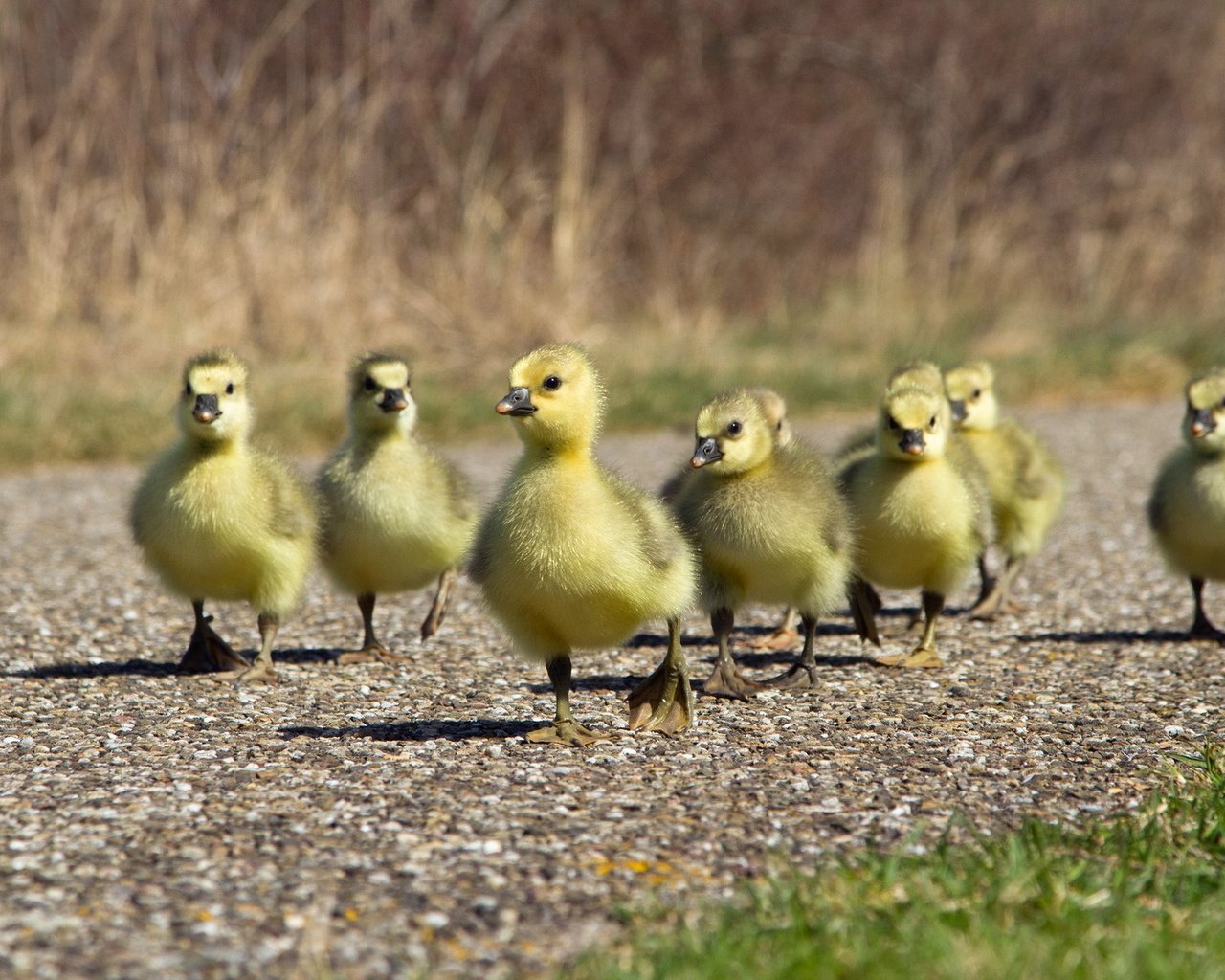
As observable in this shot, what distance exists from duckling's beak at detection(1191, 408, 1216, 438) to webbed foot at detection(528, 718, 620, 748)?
303 centimetres

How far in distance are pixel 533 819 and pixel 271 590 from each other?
224cm

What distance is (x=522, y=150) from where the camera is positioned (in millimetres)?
17094

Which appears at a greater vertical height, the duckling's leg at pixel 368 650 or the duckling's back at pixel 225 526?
the duckling's back at pixel 225 526

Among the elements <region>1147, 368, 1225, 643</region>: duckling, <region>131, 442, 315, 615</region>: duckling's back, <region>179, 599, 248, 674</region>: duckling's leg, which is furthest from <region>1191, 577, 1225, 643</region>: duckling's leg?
<region>179, 599, 248, 674</region>: duckling's leg

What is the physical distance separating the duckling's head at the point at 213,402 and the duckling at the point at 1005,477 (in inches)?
126

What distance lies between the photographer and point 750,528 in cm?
565

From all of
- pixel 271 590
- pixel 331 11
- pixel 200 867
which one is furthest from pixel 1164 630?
pixel 331 11

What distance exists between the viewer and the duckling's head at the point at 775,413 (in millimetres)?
6348

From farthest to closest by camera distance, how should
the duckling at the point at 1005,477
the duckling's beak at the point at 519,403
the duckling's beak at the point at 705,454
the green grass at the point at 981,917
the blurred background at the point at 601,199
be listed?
1. the blurred background at the point at 601,199
2. the duckling at the point at 1005,477
3. the duckling's beak at the point at 705,454
4. the duckling's beak at the point at 519,403
5. the green grass at the point at 981,917

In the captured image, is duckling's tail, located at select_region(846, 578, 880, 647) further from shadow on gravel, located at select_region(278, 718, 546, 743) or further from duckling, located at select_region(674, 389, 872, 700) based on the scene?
shadow on gravel, located at select_region(278, 718, 546, 743)

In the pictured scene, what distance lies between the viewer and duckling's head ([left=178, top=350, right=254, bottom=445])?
6.00 meters

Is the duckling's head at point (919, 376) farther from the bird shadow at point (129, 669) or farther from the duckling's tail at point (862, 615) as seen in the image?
the bird shadow at point (129, 669)

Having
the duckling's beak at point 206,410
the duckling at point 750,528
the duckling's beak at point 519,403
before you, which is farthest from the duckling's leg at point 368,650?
the duckling's beak at point 519,403

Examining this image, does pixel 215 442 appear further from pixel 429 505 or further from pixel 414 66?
pixel 414 66
